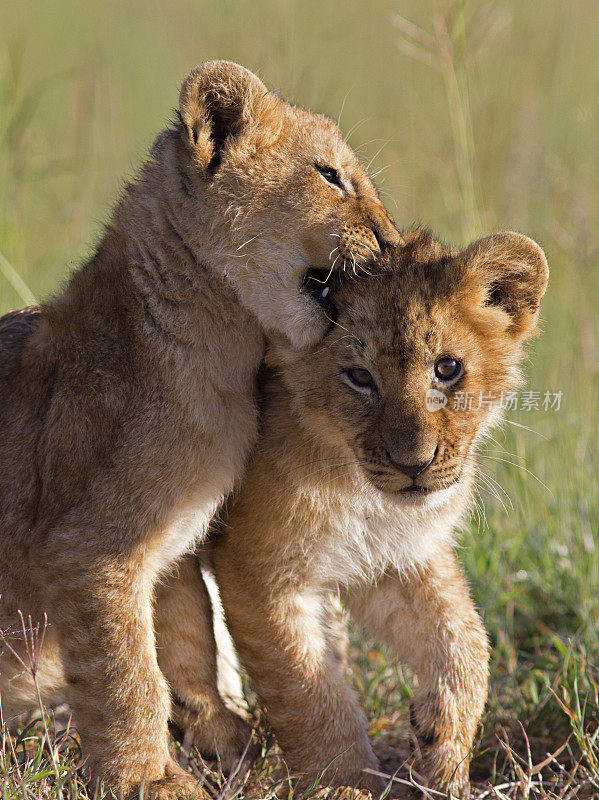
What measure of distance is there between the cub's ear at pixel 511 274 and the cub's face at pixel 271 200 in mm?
287

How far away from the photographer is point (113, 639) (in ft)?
10.1

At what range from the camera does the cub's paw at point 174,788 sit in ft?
10.0

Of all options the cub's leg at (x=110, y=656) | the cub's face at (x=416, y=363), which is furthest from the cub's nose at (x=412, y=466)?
the cub's leg at (x=110, y=656)

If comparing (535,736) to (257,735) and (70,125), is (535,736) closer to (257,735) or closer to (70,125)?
(257,735)

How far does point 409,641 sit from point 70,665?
4.12ft

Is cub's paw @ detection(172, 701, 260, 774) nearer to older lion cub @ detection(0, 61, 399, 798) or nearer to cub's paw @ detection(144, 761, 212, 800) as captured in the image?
older lion cub @ detection(0, 61, 399, 798)

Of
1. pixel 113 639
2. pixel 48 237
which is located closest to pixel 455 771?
pixel 113 639

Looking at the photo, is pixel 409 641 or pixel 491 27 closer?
pixel 409 641

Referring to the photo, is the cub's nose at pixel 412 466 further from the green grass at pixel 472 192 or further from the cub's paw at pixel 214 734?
the cub's paw at pixel 214 734

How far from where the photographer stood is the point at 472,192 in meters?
5.15

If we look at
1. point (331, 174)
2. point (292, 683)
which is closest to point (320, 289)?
point (331, 174)

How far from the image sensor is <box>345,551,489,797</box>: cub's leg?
11.4 ft

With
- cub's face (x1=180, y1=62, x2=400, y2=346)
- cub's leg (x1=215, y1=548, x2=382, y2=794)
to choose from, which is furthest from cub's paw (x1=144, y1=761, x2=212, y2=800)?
cub's face (x1=180, y1=62, x2=400, y2=346)

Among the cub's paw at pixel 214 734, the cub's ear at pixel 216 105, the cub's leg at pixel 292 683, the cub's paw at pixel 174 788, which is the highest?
the cub's ear at pixel 216 105
